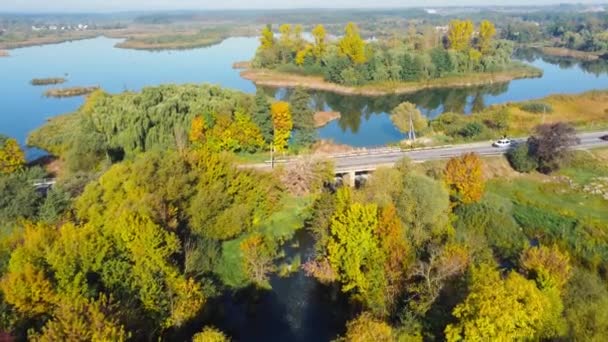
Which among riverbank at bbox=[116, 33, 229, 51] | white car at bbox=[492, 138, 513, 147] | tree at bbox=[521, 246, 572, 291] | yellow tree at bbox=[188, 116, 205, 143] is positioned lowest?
white car at bbox=[492, 138, 513, 147]

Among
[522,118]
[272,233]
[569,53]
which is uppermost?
[569,53]

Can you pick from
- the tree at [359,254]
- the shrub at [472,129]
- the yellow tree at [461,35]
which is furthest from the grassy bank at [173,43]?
the tree at [359,254]

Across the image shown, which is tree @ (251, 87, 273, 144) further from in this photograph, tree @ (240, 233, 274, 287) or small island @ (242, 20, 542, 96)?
small island @ (242, 20, 542, 96)

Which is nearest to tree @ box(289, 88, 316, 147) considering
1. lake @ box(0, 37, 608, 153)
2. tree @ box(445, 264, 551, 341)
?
lake @ box(0, 37, 608, 153)

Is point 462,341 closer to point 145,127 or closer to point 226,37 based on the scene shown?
point 145,127

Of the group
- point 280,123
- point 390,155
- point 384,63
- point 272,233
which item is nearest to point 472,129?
point 390,155

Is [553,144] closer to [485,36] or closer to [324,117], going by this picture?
[324,117]

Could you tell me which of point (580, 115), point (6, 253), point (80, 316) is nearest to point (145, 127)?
point (6, 253)
